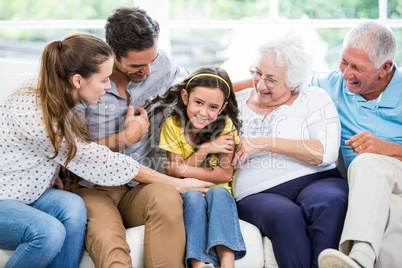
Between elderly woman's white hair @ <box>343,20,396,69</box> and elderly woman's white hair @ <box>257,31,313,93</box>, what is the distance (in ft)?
0.73

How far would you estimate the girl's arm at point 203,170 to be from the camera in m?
2.11

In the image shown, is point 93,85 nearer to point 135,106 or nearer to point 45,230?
point 135,106

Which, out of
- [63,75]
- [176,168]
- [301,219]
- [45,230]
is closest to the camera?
[45,230]

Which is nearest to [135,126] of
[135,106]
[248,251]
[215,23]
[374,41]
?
[135,106]

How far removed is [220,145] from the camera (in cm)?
213

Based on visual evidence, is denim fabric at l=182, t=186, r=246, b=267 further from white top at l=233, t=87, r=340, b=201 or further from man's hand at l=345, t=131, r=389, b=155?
man's hand at l=345, t=131, r=389, b=155

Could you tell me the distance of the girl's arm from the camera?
6.93ft

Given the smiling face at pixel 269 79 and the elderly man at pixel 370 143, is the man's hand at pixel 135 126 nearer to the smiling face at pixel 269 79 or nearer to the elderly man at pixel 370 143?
the smiling face at pixel 269 79

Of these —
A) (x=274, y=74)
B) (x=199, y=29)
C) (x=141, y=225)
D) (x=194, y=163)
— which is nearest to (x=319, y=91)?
(x=274, y=74)

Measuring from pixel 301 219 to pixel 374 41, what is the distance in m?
0.92

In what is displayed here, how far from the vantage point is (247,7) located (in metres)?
3.54

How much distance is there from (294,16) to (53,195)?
2.15 m

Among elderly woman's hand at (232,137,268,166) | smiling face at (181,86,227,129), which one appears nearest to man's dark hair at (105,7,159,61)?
smiling face at (181,86,227,129)

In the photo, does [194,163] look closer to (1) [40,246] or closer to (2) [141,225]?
(2) [141,225]
